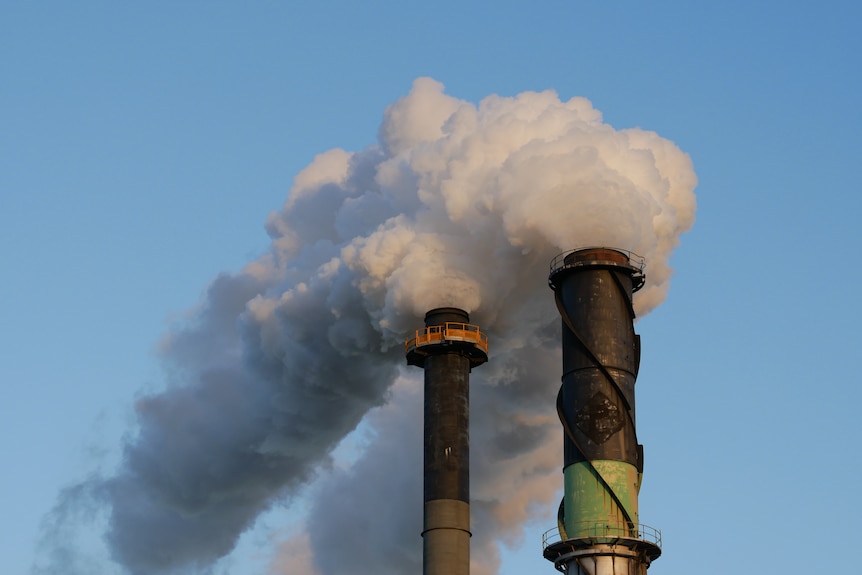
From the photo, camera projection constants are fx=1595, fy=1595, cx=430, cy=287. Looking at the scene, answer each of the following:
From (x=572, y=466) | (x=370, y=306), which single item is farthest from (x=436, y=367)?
(x=572, y=466)

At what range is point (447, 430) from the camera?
9044 centimetres

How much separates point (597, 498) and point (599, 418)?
419 cm

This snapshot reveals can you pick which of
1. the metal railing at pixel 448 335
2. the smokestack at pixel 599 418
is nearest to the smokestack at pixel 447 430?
the metal railing at pixel 448 335

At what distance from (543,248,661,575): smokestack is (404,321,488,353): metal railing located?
6755mm

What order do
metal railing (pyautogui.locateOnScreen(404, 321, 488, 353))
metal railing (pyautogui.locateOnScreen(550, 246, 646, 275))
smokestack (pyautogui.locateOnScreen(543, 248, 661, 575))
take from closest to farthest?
1. smokestack (pyautogui.locateOnScreen(543, 248, 661, 575))
2. metal railing (pyautogui.locateOnScreen(550, 246, 646, 275))
3. metal railing (pyautogui.locateOnScreen(404, 321, 488, 353))

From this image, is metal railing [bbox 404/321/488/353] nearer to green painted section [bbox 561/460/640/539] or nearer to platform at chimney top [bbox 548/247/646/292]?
platform at chimney top [bbox 548/247/646/292]

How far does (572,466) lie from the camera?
83.8 metres

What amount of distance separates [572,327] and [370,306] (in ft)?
48.9

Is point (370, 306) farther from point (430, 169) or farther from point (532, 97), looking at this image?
point (532, 97)

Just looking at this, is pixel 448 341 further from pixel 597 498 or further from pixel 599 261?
pixel 597 498

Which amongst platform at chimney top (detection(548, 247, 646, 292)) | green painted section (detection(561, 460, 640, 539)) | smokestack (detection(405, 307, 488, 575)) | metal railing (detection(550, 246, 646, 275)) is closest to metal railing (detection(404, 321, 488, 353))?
smokestack (detection(405, 307, 488, 575))

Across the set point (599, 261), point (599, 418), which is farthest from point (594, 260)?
point (599, 418)

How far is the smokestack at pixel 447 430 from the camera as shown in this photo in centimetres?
8781

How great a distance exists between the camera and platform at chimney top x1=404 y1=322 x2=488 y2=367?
301 ft
